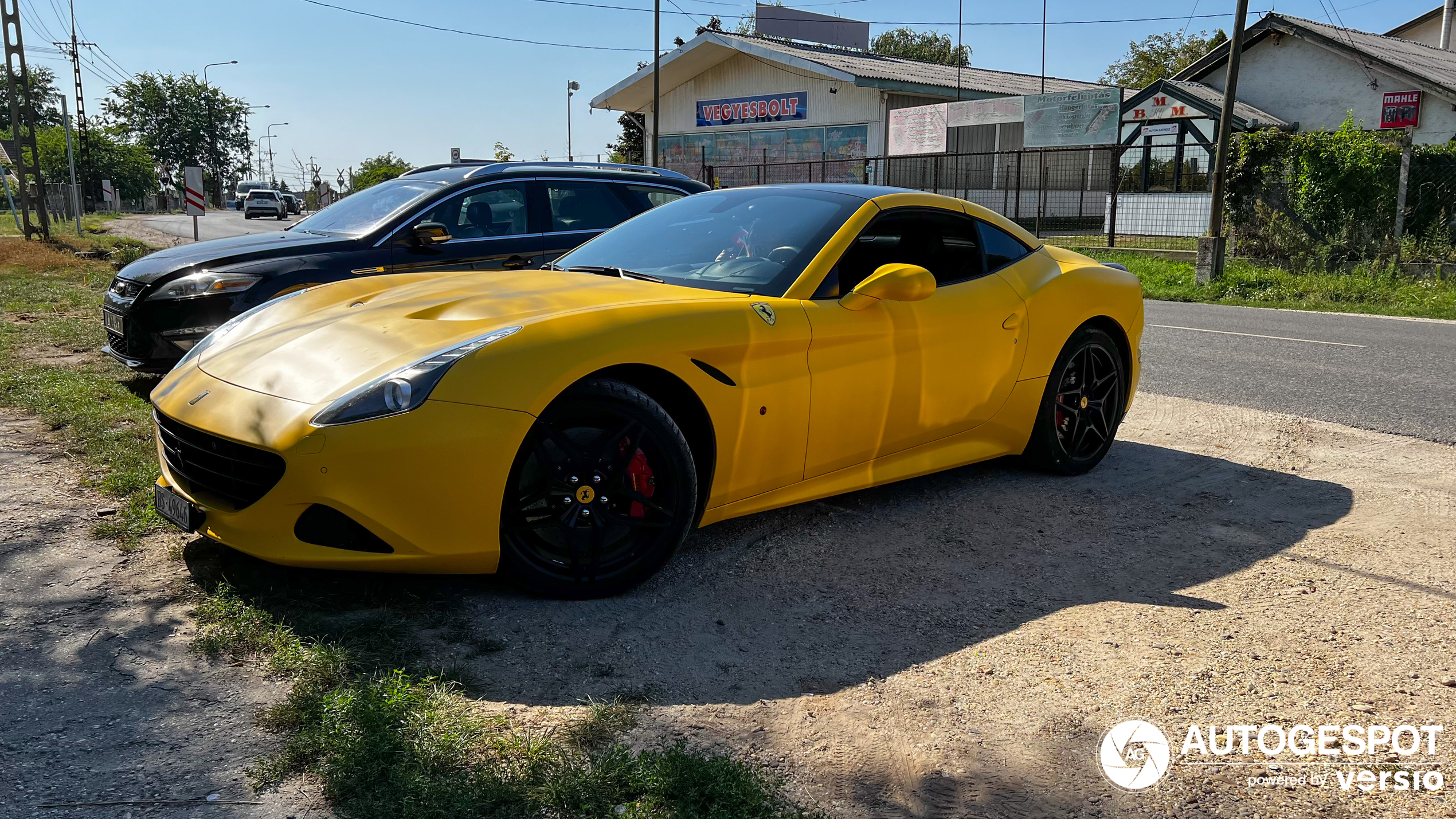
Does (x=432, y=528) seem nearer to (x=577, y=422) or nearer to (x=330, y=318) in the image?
(x=577, y=422)

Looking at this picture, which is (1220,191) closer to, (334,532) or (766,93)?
(334,532)

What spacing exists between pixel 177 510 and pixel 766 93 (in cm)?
3492

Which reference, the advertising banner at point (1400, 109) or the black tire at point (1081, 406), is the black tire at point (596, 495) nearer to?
the black tire at point (1081, 406)

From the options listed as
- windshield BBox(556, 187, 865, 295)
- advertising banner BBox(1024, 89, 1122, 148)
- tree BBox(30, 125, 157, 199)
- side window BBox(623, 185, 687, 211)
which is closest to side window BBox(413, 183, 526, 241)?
side window BBox(623, 185, 687, 211)

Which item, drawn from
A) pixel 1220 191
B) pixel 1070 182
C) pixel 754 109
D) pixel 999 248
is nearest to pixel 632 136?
pixel 754 109

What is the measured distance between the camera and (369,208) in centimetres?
777

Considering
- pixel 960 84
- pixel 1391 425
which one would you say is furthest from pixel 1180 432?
pixel 960 84

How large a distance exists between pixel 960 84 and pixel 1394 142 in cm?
1864

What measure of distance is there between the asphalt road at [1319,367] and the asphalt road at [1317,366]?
13 millimetres

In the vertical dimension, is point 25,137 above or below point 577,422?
above

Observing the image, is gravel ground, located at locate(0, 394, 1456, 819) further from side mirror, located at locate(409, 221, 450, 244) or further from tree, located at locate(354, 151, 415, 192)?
tree, located at locate(354, 151, 415, 192)

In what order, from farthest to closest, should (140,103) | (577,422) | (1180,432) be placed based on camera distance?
(140,103) → (1180,432) → (577,422)

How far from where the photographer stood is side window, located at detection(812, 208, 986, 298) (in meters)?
4.28

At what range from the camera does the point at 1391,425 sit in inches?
255
